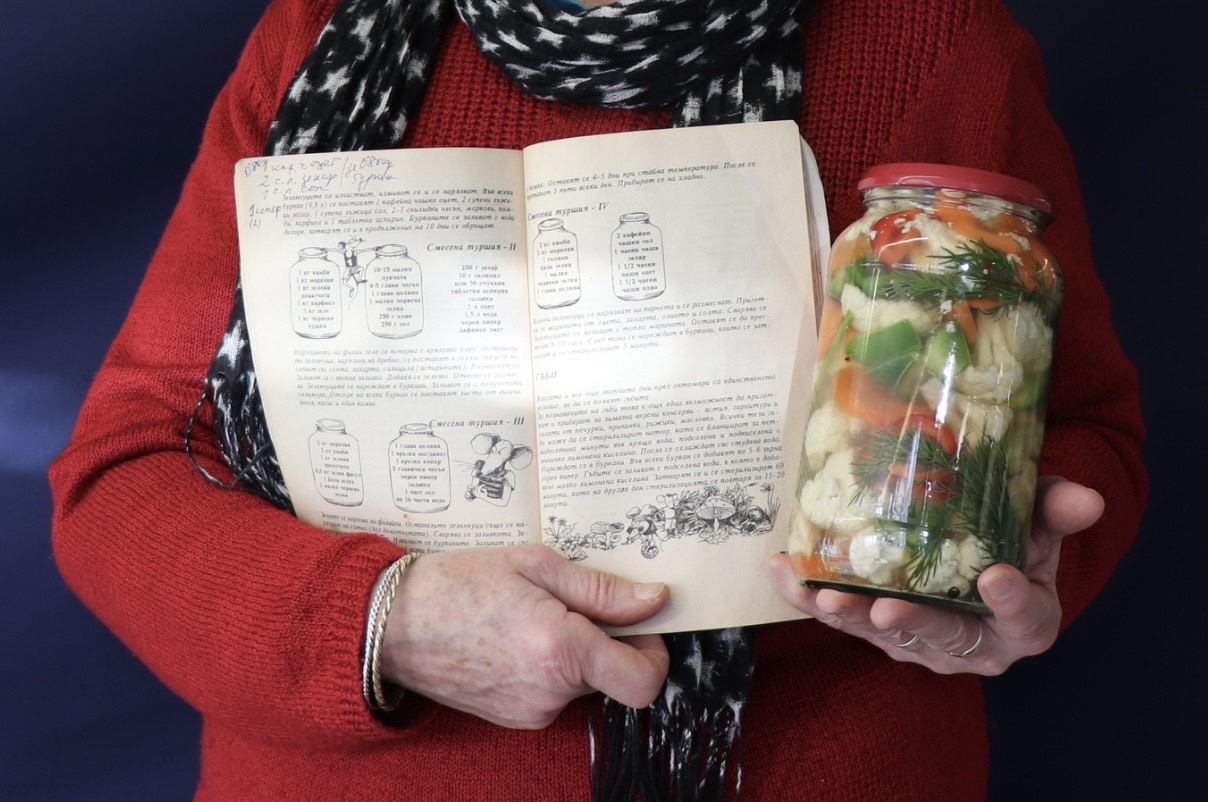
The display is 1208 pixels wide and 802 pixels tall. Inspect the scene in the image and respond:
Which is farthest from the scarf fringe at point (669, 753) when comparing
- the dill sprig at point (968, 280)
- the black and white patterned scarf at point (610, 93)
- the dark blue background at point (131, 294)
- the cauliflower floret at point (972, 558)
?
the dark blue background at point (131, 294)

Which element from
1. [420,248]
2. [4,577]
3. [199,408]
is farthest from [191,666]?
[4,577]

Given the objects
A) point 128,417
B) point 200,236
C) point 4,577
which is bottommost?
point 4,577

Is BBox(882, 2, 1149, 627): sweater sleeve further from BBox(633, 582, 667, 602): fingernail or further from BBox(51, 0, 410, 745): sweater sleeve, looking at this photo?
BBox(51, 0, 410, 745): sweater sleeve

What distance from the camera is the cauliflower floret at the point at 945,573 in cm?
61

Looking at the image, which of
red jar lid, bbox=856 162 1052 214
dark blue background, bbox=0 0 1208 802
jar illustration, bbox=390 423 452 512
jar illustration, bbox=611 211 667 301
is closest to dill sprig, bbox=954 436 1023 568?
red jar lid, bbox=856 162 1052 214

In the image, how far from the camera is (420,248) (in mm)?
785

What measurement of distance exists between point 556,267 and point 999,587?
0.35m

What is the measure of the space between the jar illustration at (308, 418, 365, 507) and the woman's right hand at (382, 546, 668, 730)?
0.09 metres

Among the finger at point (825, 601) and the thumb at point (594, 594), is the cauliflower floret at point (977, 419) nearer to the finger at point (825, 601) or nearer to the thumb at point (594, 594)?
the finger at point (825, 601)

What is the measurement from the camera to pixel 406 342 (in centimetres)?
79

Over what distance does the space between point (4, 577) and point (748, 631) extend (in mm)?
791

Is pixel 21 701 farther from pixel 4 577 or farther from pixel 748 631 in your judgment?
pixel 748 631

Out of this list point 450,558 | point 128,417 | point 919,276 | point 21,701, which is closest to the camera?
point 919,276

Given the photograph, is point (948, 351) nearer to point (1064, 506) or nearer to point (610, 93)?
point (1064, 506)
